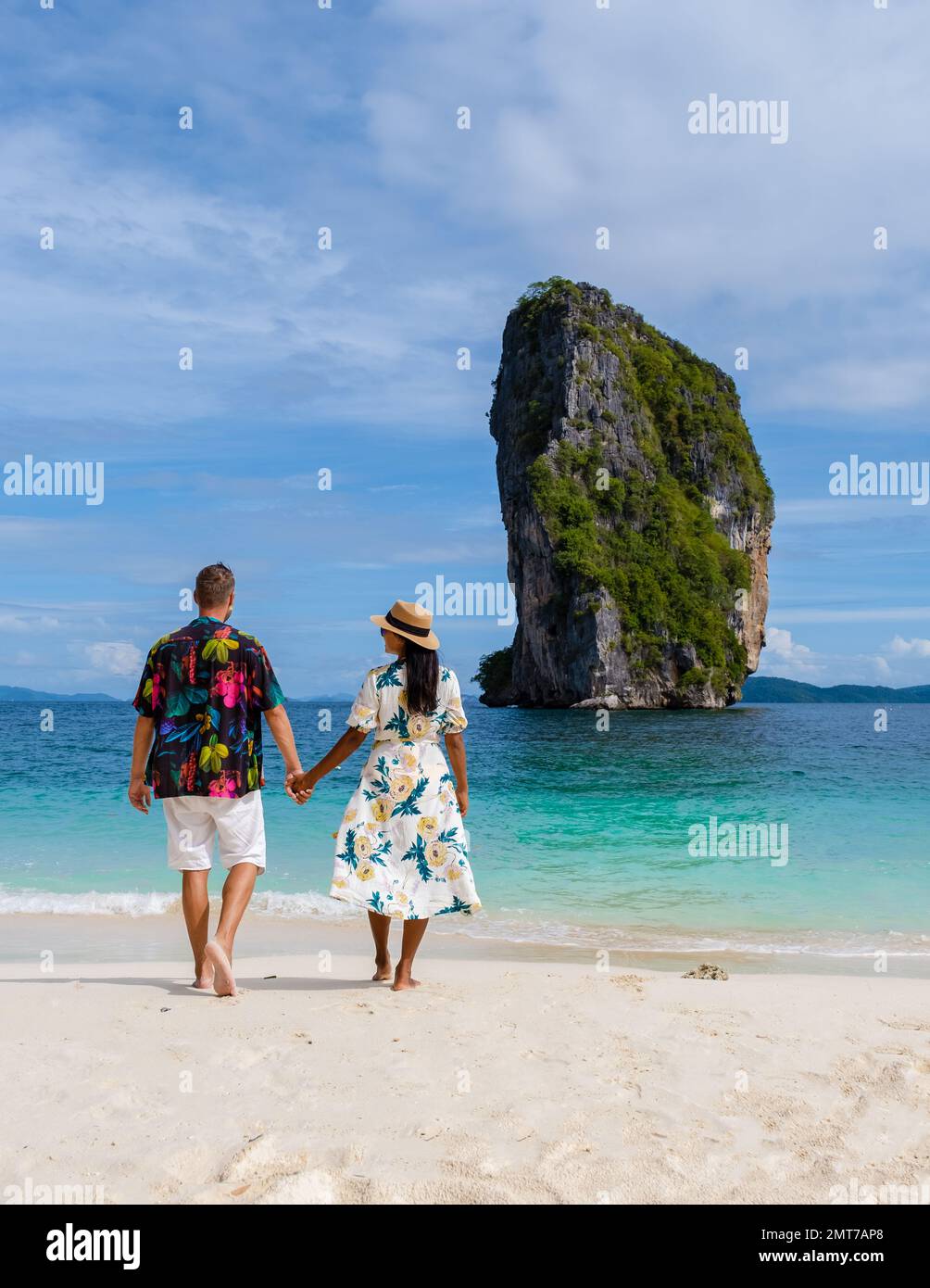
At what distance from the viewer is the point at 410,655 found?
5.00 meters

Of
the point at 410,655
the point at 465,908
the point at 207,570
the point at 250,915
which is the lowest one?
the point at 250,915

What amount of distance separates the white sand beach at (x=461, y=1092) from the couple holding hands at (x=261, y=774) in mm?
527

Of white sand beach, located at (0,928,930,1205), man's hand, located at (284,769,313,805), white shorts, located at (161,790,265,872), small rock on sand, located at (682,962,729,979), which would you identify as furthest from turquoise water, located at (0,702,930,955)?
white shorts, located at (161,790,265,872)

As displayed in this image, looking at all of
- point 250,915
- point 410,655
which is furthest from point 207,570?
point 250,915

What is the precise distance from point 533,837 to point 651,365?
70147 millimetres

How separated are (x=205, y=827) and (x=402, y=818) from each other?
1.02 m

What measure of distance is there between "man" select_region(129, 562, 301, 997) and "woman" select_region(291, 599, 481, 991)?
401 mm

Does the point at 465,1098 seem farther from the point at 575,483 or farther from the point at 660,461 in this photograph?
the point at 660,461

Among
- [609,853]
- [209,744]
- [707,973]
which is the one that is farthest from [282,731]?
[609,853]

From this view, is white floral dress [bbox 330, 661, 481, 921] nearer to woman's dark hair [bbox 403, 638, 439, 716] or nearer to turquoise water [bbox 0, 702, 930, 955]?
woman's dark hair [bbox 403, 638, 439, 716]

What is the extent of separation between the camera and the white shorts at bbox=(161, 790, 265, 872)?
479cm

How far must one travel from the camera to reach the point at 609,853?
11555 millimetres

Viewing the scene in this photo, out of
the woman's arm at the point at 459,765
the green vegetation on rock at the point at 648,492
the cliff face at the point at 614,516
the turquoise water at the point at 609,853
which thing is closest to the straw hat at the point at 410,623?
the woman's arm at the point at 459,765
